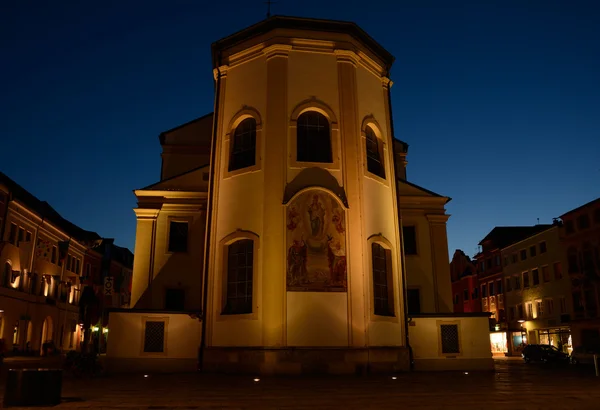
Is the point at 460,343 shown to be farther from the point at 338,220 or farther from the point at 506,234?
the point at 506,234

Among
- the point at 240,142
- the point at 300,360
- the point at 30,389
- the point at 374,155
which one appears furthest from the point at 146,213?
the point at 30,389

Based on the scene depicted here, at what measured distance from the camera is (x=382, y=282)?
21141 millimetres

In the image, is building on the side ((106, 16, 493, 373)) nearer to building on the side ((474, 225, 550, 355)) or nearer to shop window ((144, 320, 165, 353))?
shop window ((144, 320, 165, 353))

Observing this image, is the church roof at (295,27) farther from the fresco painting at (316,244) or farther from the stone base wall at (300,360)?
the stone base wall at (300,360)

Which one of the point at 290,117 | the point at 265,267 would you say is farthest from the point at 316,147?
the point at 265,267

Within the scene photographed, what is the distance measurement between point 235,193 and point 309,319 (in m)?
5.61

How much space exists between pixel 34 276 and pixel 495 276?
4746 cm

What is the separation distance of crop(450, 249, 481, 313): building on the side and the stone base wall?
176 ft

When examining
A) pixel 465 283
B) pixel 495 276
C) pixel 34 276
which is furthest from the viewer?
pixel 465 283

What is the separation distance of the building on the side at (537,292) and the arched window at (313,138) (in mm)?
35042

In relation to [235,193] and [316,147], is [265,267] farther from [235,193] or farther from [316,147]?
[316,147]

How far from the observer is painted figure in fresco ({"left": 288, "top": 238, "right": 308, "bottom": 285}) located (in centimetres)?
1920

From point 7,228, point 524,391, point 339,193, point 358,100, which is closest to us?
point 524,391

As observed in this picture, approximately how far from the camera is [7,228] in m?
40.3
